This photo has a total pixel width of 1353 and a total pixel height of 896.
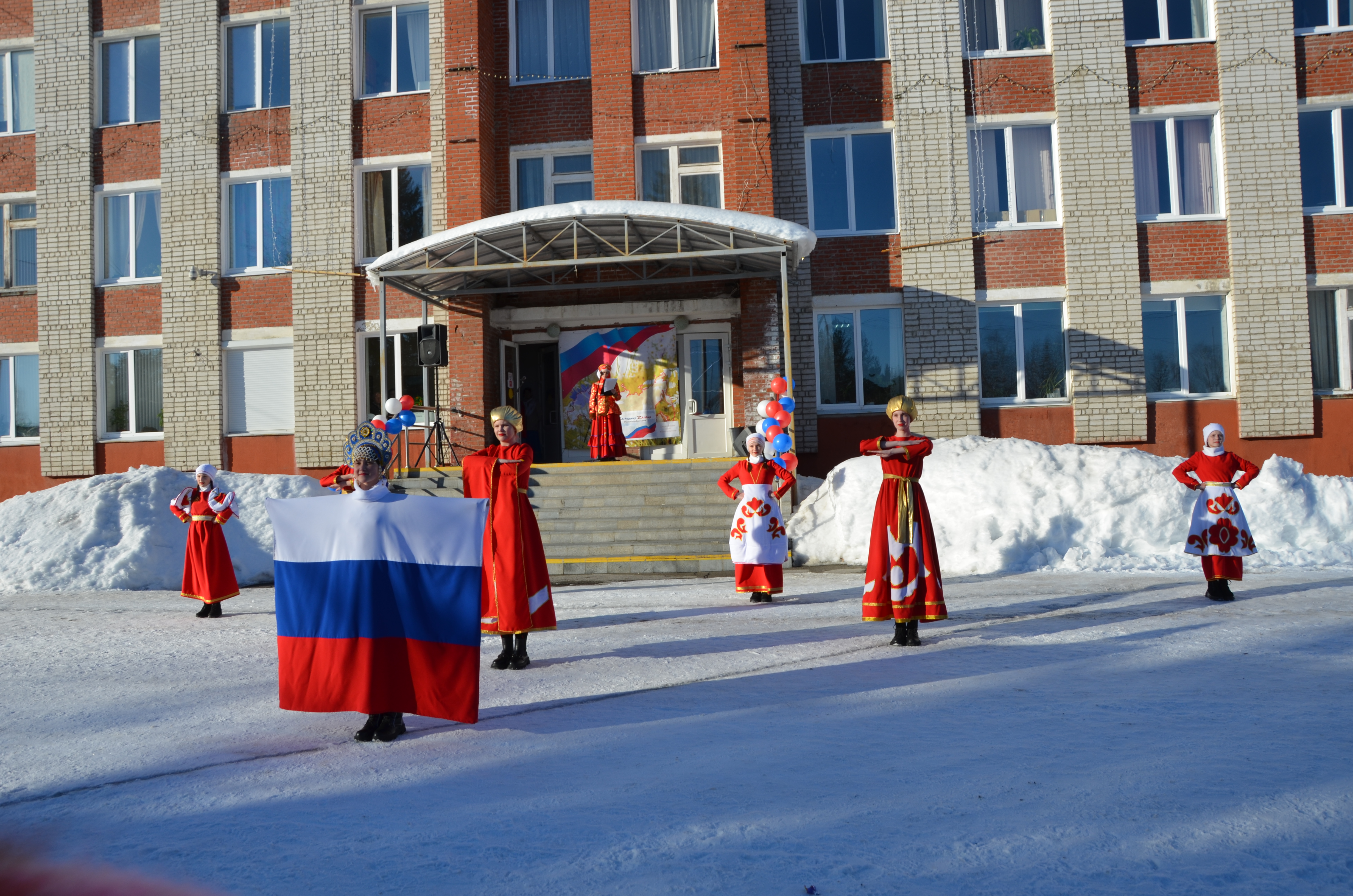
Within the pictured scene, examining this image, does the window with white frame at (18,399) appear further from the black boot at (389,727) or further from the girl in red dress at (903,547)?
the girl in red dress at (903,547)

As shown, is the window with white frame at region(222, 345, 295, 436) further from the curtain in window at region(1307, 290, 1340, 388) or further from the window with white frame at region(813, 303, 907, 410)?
the curtain in window at region(1307, 290, 1340, 388)

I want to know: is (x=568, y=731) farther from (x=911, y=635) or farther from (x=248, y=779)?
(x=911, y=635)

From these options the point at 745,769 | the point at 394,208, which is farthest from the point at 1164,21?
the point at 745,769

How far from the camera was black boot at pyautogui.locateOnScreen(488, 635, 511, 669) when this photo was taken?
6422 millimetres

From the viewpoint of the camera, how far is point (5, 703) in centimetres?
555

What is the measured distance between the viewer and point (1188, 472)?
9.05 metres

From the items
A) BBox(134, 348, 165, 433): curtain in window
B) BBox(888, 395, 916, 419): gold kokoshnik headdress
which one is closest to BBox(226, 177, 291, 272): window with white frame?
BBox(134, 348, 165, 433): curtain in window

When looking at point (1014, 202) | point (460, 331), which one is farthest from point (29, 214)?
point (1014, 202)

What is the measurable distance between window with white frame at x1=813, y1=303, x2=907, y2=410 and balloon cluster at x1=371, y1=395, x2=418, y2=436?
7372 millimetres

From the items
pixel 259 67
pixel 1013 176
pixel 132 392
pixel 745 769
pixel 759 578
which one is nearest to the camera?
pixel 745 769

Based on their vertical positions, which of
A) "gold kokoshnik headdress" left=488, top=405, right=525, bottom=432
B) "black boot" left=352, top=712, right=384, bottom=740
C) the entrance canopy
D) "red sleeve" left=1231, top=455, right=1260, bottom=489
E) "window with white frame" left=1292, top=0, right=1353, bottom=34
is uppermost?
"window with white frame" left=1292, top=0, right=1353, bottom=34

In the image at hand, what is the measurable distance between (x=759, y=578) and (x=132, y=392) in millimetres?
15730

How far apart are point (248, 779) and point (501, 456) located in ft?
9.60

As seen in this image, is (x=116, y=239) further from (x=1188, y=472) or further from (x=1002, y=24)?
(x=1188, y=472)
